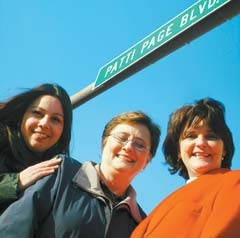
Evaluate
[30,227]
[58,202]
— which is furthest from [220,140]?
[30,227]

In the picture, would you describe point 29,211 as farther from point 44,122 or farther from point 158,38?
point 158,38

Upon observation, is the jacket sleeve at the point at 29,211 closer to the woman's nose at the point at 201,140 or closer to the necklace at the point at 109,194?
the necklace at the point at 109,194

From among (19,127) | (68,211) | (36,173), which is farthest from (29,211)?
(19,127)

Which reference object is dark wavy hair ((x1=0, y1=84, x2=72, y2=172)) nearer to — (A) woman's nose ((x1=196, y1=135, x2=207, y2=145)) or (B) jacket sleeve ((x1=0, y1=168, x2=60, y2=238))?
(B) jacket sleeve ((x1=0, y1=168, x2=60, y2=238))

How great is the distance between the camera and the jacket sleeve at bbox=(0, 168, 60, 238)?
2713 mm

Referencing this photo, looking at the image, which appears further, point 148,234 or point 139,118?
point 139,118

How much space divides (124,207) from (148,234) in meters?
0.55

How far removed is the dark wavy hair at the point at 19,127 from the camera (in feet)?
12.0

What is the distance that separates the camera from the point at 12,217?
2.75 m

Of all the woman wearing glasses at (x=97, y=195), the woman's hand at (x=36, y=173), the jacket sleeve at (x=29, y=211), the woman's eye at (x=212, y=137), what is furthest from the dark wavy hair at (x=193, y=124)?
the jacket sleeve at (x=29, y=211)

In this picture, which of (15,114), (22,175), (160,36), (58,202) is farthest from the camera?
(160,36)

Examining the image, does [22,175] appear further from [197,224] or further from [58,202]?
[197,224]

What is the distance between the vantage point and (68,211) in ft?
9.43

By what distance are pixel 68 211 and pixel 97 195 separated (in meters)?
0.27
